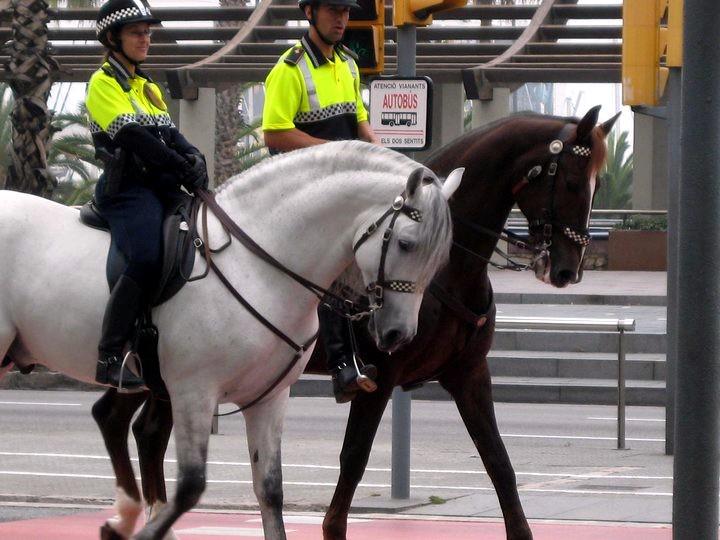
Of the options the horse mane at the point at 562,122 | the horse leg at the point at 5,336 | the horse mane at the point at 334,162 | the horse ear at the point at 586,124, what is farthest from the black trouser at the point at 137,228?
the horse ear at the point at 586,124

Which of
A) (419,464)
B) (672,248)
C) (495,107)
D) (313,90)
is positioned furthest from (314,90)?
(495,107)

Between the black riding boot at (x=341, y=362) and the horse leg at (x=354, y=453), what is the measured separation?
156mm

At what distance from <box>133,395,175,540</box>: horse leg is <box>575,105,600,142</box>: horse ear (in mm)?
2416

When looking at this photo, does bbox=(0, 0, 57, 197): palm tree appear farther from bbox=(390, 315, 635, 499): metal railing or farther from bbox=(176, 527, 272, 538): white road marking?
bbox=(176, 527, 272, 538): white road marking

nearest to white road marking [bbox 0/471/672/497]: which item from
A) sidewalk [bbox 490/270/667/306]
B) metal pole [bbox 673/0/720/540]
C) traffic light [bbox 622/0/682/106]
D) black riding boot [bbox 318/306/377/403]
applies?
traffic light [bbox 622/0/682/106]

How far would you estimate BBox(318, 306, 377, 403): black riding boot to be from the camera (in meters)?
6.87

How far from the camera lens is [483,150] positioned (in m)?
A: 7.49

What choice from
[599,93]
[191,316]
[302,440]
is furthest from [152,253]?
[599,93]

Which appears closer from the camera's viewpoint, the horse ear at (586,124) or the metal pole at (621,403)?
the horse ear at (586,124)

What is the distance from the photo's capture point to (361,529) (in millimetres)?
8734

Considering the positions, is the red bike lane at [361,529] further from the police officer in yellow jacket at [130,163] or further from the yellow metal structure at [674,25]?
the yellow metal structure at [674,25]

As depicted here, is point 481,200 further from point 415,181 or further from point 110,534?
point 110,534

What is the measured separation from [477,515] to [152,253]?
3.66m

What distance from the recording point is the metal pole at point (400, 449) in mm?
9703
